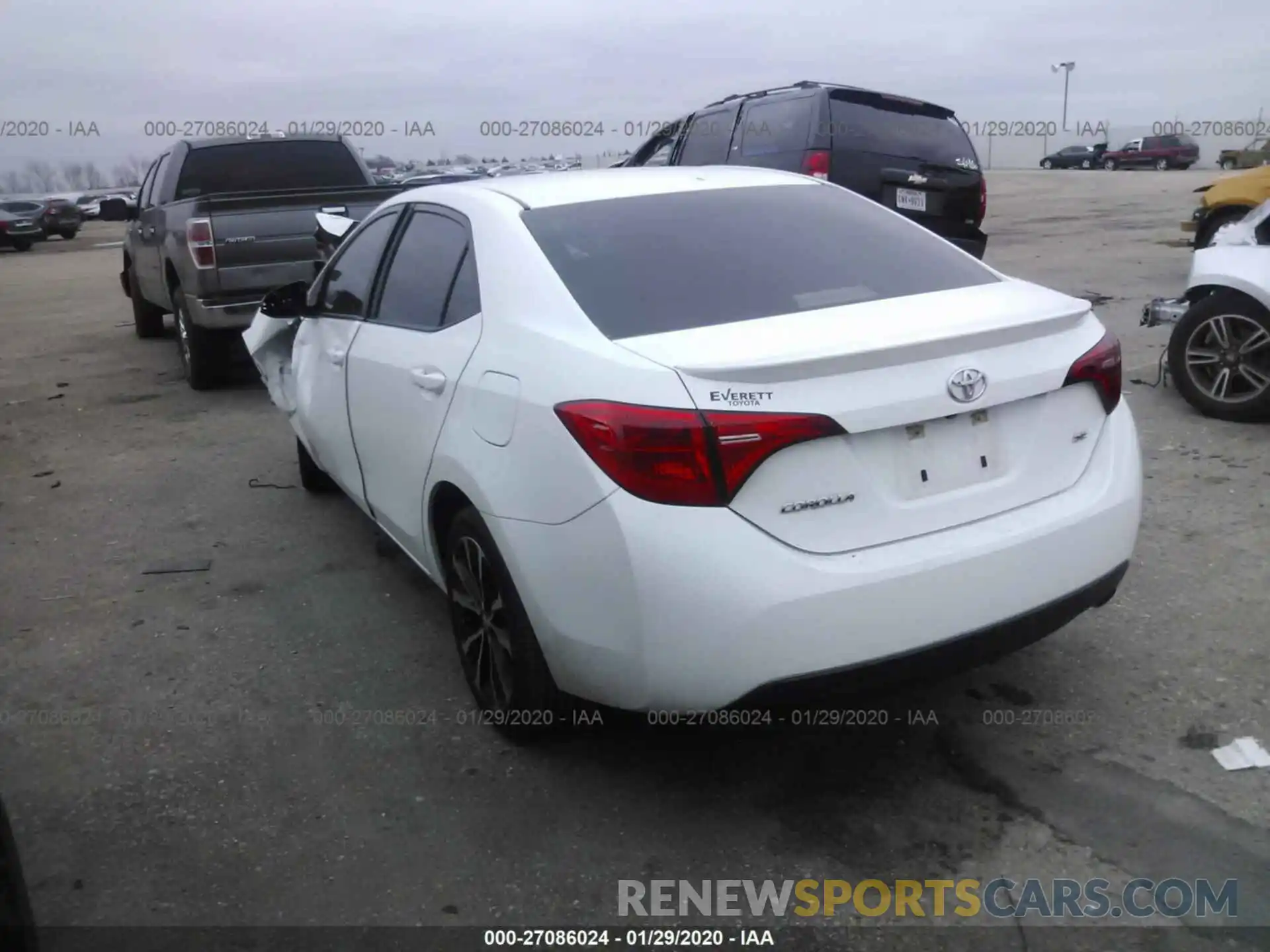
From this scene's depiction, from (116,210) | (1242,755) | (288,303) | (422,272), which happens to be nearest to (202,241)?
(116,210)

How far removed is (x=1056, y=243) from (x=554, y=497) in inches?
610

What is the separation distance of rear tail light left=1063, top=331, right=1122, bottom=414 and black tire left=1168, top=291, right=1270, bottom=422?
3630 millimetres

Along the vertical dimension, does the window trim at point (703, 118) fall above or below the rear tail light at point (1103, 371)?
above

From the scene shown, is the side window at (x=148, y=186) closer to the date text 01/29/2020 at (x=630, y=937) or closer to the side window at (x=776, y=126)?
the side window at (x=776, y=126)

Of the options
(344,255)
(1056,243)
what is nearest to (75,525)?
(344,255)

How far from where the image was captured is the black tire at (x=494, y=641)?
3156 millimetres

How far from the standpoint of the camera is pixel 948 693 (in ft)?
12.1

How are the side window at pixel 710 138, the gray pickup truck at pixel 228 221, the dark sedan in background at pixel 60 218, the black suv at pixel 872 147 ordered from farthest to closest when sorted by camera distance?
the dark sedan in background at pixel 60 218 → the side window at pixel 710 138 → the black suv at pixel 872 147 → the gray pickup truck at pixel 228 221

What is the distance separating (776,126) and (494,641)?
25.0 feet

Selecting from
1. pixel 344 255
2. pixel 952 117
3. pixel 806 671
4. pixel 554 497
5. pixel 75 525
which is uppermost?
pixel 952 117

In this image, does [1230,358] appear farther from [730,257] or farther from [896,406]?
[896,406]

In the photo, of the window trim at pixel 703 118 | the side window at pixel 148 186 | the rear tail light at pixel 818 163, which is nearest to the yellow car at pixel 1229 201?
the rear tail light at pixel 818 163

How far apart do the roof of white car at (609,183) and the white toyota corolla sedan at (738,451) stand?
33mm

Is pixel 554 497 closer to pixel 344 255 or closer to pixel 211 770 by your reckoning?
pixel 211 770
